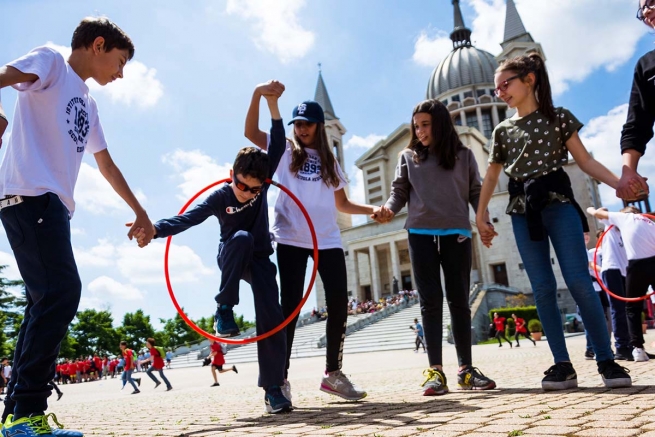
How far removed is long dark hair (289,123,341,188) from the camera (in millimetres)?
4836

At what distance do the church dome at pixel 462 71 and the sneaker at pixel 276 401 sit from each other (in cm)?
8354

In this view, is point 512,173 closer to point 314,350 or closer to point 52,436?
point 52,436

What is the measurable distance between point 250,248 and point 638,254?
16.9 ft

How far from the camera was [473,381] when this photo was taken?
4625 millimetres

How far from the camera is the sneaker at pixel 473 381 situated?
457 centimetres

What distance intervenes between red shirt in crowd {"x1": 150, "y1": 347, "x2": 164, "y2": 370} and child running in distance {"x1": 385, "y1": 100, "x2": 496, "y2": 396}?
12596mm

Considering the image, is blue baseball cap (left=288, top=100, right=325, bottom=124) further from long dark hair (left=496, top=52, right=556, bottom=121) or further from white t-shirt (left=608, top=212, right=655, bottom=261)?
white t-shirt (left=608, top=212, right=655, bottom=261)

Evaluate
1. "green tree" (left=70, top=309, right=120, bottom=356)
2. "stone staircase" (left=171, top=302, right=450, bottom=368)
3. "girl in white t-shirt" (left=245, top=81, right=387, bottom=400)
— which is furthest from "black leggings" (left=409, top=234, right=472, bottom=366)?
"green tree" (left=70, top=309, right=120, bottom=356)

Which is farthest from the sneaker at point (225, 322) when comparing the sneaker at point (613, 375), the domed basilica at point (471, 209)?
the domed basilica at point (471, 209)

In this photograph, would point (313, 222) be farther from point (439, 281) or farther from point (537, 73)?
point (537, 73)

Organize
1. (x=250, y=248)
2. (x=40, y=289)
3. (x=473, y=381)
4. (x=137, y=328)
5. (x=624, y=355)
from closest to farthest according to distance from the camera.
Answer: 1. (x=40, y=289)
2. (x=250, y=248)
3. (x=473, y=381)
4. (x=624, y=355)
5. (x=137, y=328)

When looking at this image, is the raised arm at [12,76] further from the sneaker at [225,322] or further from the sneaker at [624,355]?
the sneaker at [624,355]

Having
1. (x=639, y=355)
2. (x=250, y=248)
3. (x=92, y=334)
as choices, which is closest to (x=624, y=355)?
(x=639, y=355)

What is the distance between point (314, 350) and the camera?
29.2 m
